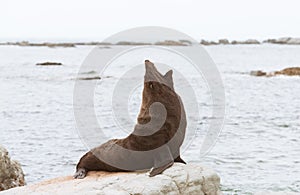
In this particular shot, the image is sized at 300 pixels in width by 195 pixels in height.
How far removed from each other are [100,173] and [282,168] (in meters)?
6.13

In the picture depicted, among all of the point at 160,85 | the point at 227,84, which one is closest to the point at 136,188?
the point at 160,85

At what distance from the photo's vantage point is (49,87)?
3322 centimetres

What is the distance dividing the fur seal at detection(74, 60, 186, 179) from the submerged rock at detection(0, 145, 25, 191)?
2.43 metres

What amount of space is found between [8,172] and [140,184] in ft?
10.9

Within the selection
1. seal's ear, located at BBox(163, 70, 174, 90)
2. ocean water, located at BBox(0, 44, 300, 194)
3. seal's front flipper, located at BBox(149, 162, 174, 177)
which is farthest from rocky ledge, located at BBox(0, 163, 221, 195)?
ocean water, located at BBox(0, 44, 300, 194)

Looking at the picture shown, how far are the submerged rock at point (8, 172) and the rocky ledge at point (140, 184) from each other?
177cm

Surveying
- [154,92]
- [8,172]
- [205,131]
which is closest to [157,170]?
[154,92]

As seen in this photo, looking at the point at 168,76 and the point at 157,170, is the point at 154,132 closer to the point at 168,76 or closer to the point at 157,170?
the point at 157,170

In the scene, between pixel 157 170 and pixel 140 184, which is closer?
pixel 140 184

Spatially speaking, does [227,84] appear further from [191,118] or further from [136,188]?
[136,188]

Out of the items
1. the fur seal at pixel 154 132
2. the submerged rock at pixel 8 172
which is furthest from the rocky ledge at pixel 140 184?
the submerged rock at pixel 8 172

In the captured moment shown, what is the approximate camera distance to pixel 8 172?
8891 millimetres

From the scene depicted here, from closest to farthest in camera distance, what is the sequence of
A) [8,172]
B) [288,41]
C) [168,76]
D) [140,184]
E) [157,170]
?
[140,184] < [157,170] < [168,76] < [8,172] < [288,41]

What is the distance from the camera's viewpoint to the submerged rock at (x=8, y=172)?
8727 mm
